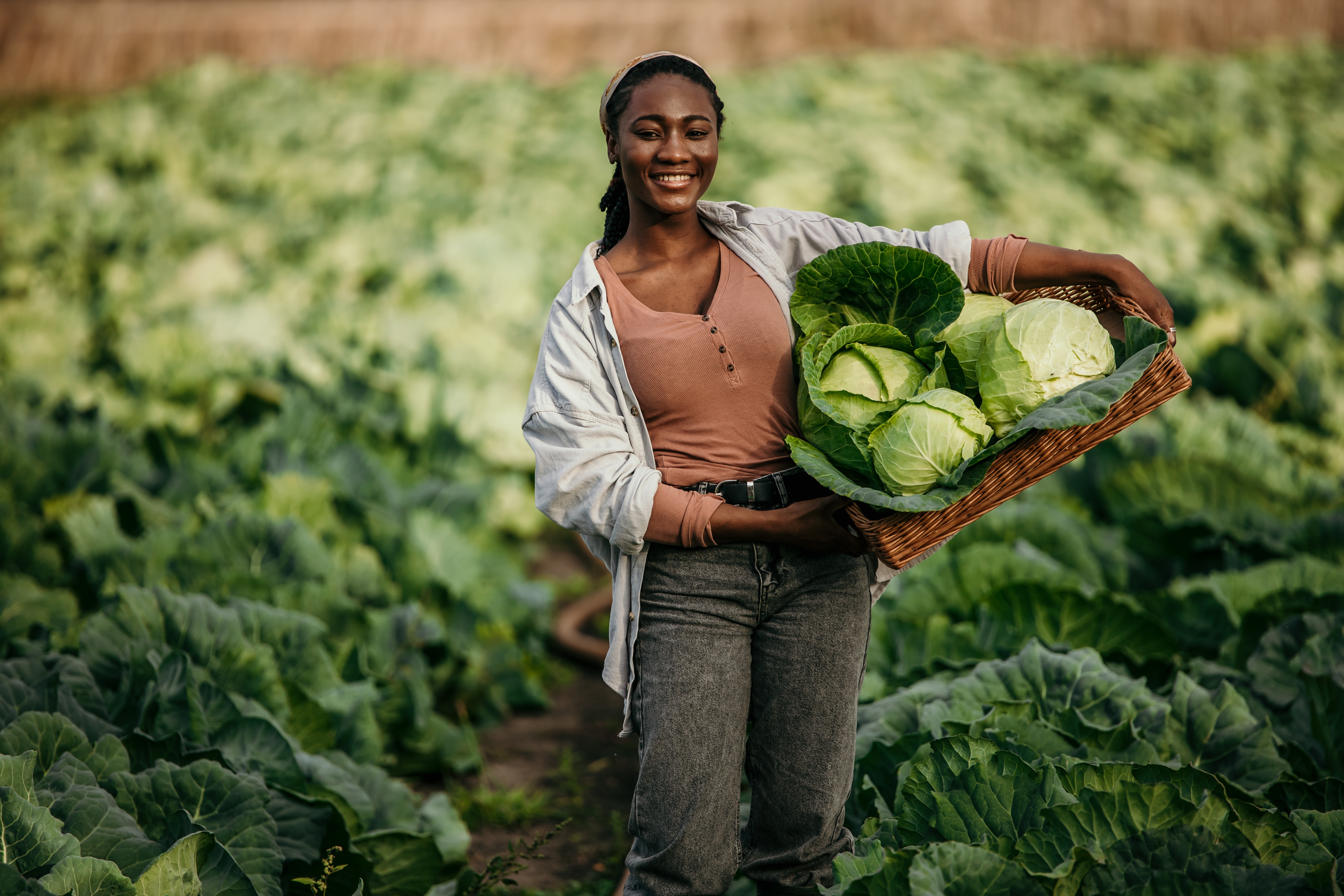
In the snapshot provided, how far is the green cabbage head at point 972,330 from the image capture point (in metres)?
2.35

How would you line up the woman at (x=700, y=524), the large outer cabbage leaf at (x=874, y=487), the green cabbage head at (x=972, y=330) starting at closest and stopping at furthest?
1. the large outer cabbage leaf at (x=874, y=487)
2. the woman at (x=700, y=524)
3. the green cabbage head at (x=972, y=330)

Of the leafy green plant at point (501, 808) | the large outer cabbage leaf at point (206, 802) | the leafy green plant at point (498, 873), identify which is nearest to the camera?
the large outer cabbage leaf at point (206, 802)

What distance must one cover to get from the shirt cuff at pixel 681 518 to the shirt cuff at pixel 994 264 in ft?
2.82

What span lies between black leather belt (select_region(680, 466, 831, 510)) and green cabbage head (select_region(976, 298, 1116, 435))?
42 cm

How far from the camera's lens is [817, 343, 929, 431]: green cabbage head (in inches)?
88.6

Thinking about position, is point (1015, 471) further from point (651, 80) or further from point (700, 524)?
point (651, 80)

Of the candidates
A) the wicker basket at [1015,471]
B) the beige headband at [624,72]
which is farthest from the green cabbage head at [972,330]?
the beige headband at [624,72]

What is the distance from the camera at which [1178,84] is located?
41.5ft

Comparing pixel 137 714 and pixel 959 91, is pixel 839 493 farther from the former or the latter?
pixel 959 91

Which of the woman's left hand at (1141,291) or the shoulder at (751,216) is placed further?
the shoulder at (751,216)

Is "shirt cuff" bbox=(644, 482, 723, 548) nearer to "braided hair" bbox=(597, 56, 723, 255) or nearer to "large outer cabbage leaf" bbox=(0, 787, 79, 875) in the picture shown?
"braided hair" bbox=(597, 56, 723, 255)

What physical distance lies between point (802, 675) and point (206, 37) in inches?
648

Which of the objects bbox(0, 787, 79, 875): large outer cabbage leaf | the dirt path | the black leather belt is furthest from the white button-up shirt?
the dirt path

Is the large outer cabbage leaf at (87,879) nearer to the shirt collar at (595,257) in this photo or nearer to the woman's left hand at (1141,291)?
the shirt collar at (595,257)
